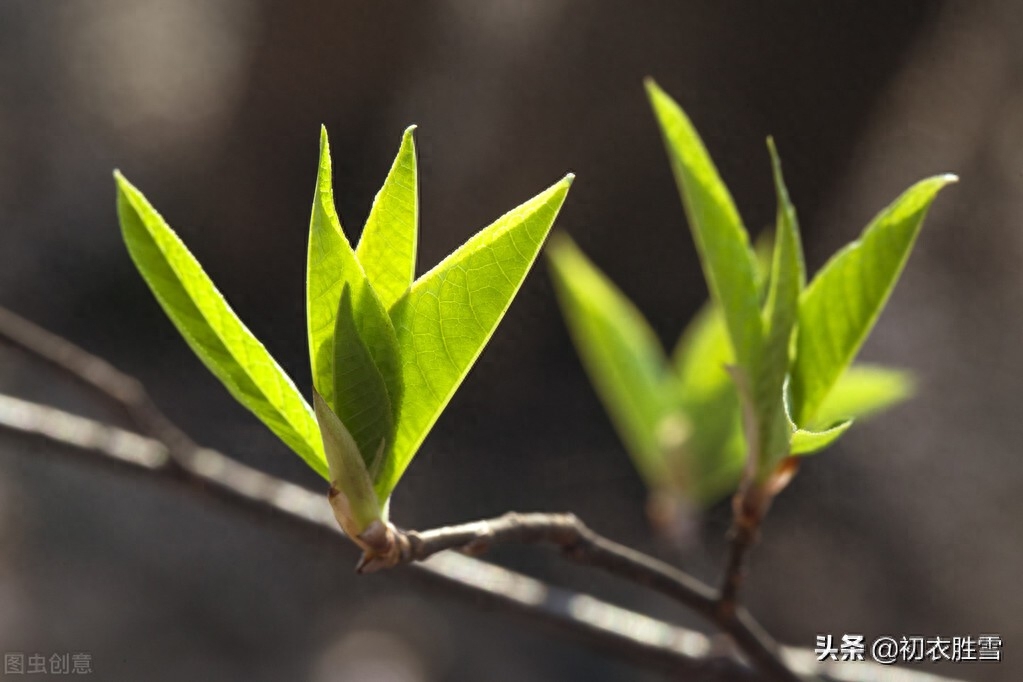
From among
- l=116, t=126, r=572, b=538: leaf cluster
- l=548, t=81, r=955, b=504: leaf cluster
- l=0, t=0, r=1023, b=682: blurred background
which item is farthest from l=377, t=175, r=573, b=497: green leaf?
l=0, t=0, r=1023, b=682: blurred background

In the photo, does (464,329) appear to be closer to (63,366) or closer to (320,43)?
(63,366)

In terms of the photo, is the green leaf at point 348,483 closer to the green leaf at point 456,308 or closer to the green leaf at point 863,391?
the green leaf at point 456,308

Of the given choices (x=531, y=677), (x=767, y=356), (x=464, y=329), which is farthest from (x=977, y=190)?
(x=464, y=329)

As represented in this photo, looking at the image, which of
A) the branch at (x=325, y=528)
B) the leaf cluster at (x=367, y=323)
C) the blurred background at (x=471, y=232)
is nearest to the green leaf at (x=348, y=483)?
the leaf cluster at (x=367, y=323)

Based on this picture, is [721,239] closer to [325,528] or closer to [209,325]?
[209,325]

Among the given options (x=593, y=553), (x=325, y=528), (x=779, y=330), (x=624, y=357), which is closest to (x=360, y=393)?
(x=593, y=553)

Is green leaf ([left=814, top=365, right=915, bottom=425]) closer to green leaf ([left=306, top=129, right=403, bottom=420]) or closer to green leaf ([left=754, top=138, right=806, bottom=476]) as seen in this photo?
green leaf ([left=754, top=138, right=806, bottom=476])
